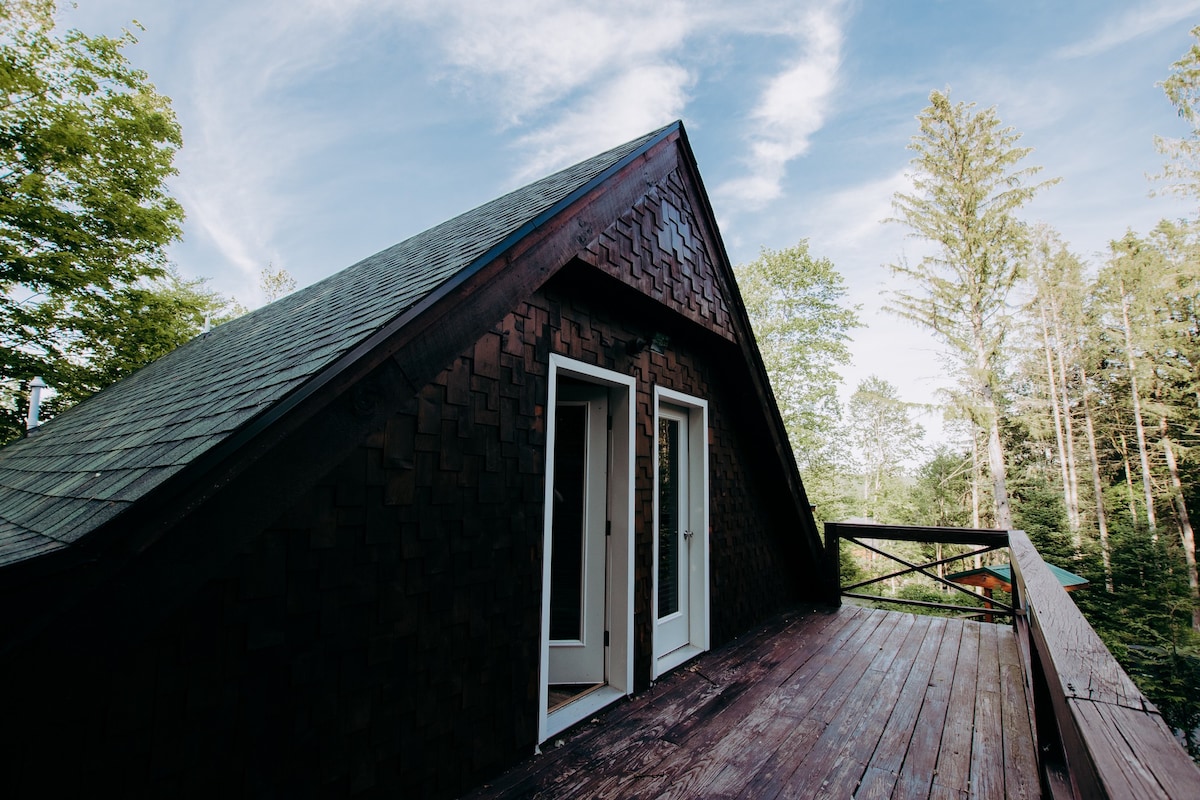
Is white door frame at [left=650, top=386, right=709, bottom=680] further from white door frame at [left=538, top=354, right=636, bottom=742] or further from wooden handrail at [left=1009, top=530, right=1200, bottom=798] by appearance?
wooden handrail at [left=1009, top=530, right=1200, bottom=798]

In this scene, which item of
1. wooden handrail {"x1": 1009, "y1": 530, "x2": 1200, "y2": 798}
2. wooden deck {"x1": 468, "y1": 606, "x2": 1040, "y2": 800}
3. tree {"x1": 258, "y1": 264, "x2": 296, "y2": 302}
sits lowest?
wooden deck {"x1": 468, "y1": 606, "x2": 1040, "y2": 800}

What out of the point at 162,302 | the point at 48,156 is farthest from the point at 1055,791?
the point at 48,156

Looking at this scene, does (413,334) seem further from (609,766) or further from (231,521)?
(609,766)

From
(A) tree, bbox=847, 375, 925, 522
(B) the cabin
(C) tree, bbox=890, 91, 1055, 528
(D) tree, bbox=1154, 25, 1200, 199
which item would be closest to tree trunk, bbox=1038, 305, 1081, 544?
(C) tree, bbox=890, 91, 1055, 528

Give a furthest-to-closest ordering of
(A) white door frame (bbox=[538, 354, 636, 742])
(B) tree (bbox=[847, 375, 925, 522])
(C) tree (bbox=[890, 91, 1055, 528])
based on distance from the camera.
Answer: (B) tree (bbox=[847, 375, 925, 522]) → (C) tree (bbox=[890, 91, 1055, 528]) → (A) white door frame (bbox=[538, 354, 636, 742])

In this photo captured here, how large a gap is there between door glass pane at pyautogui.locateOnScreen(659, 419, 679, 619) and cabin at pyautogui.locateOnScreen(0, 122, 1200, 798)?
0.03 meters

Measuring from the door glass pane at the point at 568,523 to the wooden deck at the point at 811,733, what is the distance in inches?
25.7

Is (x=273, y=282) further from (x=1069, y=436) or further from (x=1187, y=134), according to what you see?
(x=1069, y=436)

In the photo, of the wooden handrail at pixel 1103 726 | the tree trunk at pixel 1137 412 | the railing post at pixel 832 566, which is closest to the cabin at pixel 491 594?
the wooden handrail at pixel 1103 726

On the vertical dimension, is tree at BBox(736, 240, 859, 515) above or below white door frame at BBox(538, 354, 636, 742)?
above

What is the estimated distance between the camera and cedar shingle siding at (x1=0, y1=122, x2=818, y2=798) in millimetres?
1275

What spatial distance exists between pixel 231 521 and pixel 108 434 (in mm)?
2359

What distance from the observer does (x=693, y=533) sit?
164 inches

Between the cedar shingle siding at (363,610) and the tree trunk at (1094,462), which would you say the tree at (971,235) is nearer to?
the tree trunk at (1094,462)
